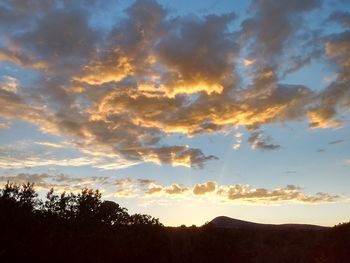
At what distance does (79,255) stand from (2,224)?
3.76 meters

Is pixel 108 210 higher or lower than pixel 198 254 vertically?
higher

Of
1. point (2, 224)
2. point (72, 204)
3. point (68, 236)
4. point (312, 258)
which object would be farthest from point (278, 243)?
point (2, 224)

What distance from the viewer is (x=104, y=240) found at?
2192 centimetres

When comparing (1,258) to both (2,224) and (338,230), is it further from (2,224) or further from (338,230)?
(338,230)

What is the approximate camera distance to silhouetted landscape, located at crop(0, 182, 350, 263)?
1872cm

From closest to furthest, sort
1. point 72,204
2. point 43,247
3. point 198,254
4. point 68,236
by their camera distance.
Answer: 1. point 43,247
2. point 68,236
3. point 198,254
4. point 72,204

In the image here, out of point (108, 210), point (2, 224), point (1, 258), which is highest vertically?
point (108, 210)

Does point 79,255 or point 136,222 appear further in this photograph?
point 136,222

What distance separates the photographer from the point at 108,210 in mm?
28500

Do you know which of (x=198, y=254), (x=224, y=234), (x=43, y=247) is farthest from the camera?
(x=224, y=234)

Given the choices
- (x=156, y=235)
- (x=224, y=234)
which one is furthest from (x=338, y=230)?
(x=156, y=235)

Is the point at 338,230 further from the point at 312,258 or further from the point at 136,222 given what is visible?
the point at 136,222

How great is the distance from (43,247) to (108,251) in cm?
365

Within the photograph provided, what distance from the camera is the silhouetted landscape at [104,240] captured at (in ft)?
61.4
